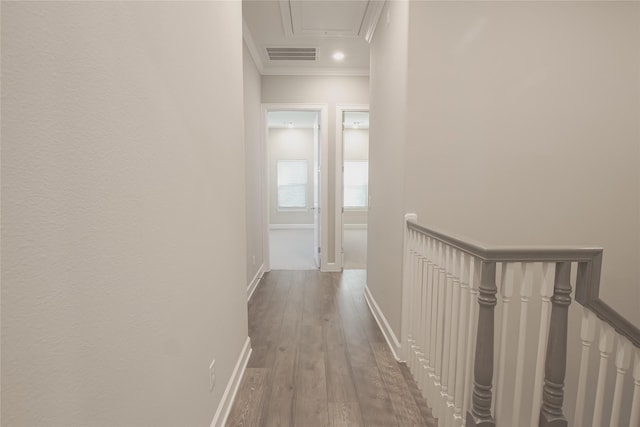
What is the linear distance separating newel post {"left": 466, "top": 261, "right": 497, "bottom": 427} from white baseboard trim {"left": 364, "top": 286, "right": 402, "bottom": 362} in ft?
3.30

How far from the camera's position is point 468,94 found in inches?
88.6

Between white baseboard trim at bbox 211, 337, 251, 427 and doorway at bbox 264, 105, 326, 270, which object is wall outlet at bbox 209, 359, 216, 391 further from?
doorway at bbox 264, 105, 326, 270

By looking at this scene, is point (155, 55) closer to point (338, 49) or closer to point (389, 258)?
point (389, 258)

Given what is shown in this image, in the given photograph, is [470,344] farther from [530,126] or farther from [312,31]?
[312,31]

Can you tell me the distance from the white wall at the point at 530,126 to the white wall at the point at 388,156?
0.14m

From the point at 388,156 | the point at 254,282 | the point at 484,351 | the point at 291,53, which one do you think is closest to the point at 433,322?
the point at 484,351

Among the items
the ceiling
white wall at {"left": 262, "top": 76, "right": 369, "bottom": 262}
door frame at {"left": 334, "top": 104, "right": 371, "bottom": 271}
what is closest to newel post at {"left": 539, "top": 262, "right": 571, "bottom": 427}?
the ceiling

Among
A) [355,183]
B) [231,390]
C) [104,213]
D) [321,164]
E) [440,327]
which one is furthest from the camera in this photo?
[355,183]

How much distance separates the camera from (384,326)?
2.76 m

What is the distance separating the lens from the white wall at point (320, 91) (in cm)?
451

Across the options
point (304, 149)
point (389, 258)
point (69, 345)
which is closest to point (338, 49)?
point (389, 258)

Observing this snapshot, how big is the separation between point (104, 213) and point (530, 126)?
105 inches

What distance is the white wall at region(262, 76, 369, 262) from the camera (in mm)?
4512

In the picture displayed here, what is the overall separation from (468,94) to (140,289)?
2330 mm
